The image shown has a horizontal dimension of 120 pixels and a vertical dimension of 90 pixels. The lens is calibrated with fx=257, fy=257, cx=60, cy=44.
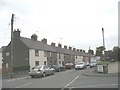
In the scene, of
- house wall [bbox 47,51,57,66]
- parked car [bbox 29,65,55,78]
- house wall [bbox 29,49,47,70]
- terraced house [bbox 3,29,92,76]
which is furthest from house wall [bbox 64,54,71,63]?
parked car [bbox 29,65,55,78]

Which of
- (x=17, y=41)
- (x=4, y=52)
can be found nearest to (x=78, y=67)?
(x=17, y=41)

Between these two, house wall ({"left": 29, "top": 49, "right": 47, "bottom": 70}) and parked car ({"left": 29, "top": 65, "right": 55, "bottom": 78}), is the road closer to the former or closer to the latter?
parked car ({"left": 29, "top": 65, "right": 55, "bottom": 78})

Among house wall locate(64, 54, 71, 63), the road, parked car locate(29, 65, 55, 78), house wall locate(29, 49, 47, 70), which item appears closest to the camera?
the road

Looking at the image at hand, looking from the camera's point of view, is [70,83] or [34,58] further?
[34,58]

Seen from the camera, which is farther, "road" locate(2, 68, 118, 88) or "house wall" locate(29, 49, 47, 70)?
"house wall" locate(29, 49, 47, 70)

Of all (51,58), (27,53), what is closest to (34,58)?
(27,53)

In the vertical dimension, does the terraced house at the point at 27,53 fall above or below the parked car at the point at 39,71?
above

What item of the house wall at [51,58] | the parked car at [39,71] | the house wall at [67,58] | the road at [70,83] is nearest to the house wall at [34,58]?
the house wall at [51,58]

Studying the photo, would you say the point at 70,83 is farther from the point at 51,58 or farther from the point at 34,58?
the point at 51,58

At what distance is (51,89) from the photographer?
1678cm

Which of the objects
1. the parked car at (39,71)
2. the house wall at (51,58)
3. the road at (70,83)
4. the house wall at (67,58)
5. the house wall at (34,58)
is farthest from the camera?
the house wall at (67,58)

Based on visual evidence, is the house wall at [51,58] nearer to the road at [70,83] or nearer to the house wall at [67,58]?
the house wall at [67,58]

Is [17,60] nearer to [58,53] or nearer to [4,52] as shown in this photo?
[4,52]

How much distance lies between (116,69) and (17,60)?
107 feet
